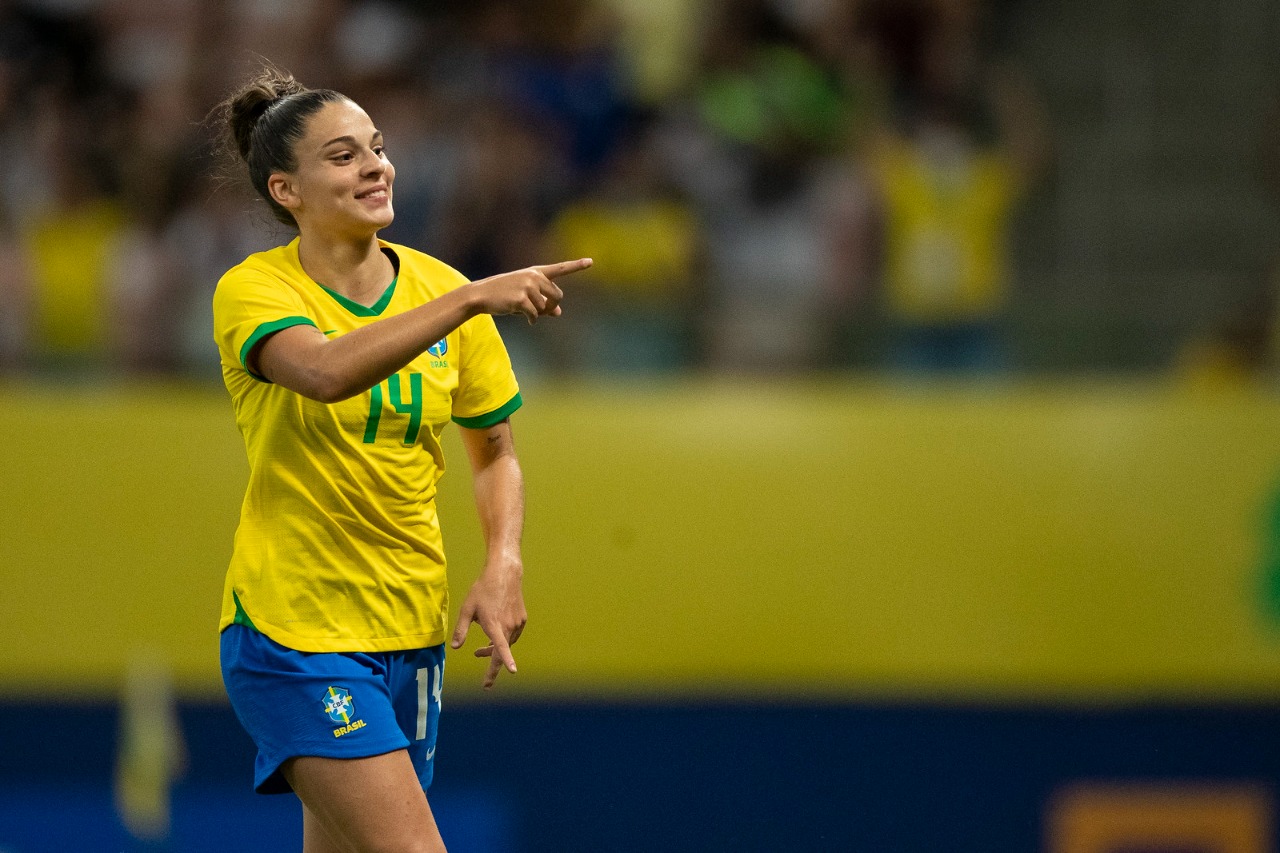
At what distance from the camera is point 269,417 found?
131 inches

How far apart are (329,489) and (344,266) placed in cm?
44

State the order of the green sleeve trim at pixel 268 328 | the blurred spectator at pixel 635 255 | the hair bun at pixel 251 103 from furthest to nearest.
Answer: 1. the blurred spectator at pixel 635 255
2. the hair bun at pixel 251 103
3. the green sleeve trim at pixel 268 328

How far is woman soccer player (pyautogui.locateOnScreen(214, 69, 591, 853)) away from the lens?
3.23m

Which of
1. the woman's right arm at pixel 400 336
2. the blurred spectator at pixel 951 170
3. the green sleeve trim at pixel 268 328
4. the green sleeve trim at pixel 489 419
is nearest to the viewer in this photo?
the woman's right arm at pixel 400 336

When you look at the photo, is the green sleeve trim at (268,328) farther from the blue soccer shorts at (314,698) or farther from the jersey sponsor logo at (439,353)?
the blue soccer shorts at (314,698)

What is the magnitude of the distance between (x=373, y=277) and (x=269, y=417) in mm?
347

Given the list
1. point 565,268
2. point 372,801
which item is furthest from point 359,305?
point 372,801

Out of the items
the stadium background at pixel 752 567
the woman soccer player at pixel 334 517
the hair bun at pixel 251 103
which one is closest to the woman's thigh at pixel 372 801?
the woman soccer player at pixel 334 517

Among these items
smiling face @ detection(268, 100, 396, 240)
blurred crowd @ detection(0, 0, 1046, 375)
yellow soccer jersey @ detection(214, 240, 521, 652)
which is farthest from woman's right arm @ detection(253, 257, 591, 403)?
blurred crowd @ detection(0, 0, 1046, 375)

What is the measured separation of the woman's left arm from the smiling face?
1.79 feet

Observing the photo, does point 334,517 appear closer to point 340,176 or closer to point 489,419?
point 489,419

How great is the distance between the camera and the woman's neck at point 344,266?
133 inches

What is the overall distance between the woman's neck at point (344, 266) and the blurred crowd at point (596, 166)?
2.77 metres

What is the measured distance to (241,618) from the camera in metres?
3.38
